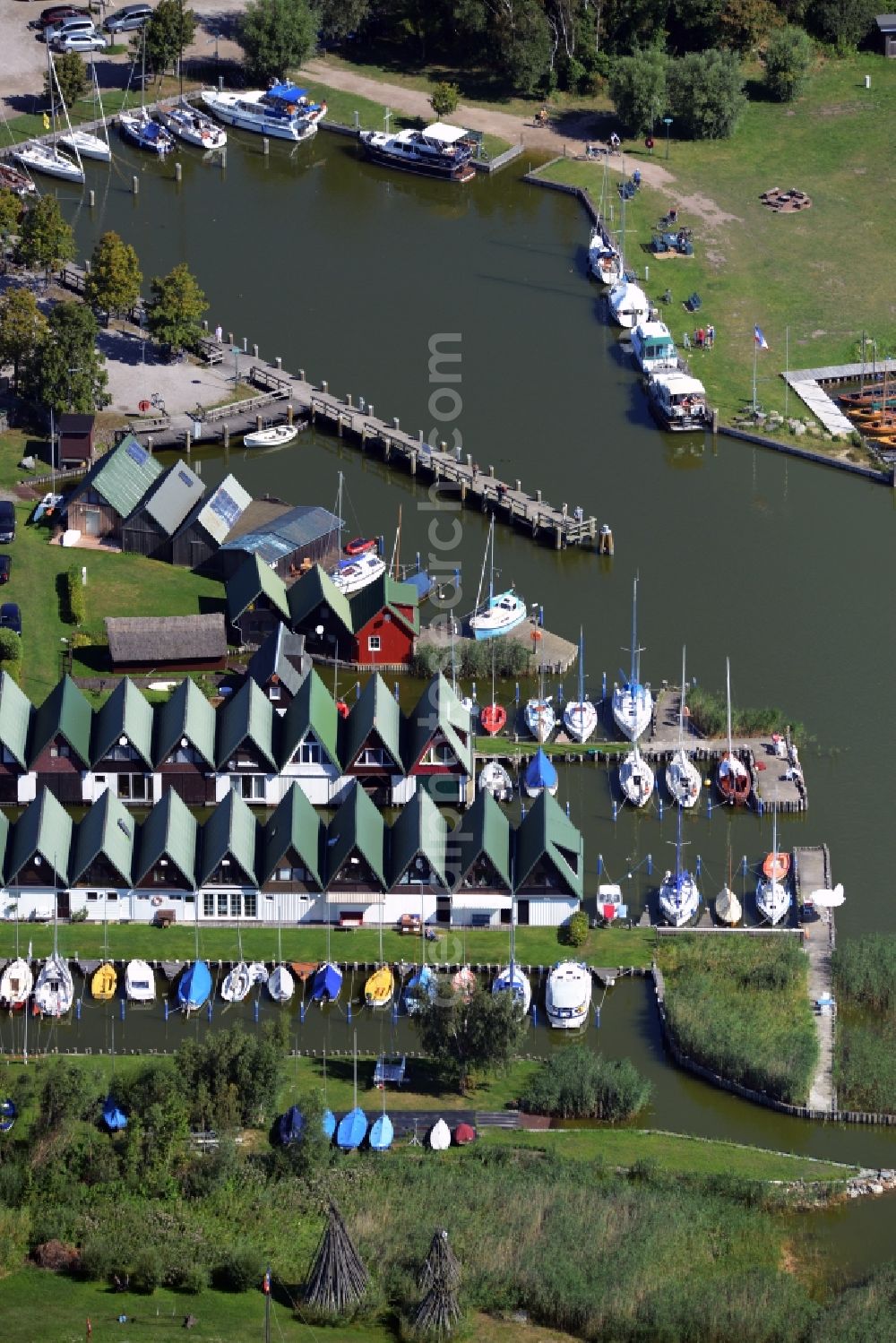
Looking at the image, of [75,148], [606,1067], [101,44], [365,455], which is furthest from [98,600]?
[101,44]

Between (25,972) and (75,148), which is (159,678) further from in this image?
(75,148)

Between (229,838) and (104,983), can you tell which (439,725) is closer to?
(229,838)

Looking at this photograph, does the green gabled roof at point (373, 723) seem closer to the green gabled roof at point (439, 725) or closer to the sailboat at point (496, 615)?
the green gabled roof at point (439, 725)

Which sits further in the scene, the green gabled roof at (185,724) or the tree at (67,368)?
the tree at (67,368)

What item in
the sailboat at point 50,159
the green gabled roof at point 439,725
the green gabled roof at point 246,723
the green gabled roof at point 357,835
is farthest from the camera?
the sailboat at point 50,159

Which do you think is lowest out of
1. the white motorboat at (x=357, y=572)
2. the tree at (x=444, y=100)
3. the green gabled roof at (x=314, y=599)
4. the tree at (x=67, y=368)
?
the white motorboat at (x=357, y=572)

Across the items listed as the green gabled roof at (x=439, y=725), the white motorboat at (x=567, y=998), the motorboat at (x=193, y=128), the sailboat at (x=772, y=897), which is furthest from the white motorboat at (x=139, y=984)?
the motorboat at (x=193, y=128)
